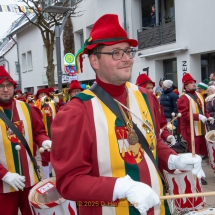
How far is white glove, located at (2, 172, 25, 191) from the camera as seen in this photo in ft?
9.64

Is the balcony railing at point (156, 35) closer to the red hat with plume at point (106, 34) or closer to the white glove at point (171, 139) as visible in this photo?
the white glove at point (171, 139)

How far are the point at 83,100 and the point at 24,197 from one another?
1.77m

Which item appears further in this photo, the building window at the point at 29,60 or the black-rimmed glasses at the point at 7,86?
the building window at the point at 29,60

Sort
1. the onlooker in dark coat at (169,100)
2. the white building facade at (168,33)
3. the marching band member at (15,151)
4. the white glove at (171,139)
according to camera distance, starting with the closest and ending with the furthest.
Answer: the marching band member at (15,151)
the white glove at (171,139)
the onlooker in dark coat at (169,100)
the white building facade at (168,33)

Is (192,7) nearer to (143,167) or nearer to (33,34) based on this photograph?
(143,167)

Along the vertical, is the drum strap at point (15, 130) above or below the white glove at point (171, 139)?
above

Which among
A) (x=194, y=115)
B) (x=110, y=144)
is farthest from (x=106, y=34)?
(x=194, y=115)

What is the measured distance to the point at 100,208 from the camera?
1.86 m

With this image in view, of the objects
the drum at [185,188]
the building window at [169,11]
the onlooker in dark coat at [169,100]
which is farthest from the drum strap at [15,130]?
the building window at [169,11]

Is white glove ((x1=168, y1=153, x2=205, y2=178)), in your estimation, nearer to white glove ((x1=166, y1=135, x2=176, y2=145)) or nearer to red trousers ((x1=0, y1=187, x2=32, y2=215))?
red trousers ((x1=0, y1=187, x2=32, y2=215))

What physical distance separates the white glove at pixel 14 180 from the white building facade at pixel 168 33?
8.79m

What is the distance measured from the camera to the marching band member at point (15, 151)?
3.05m

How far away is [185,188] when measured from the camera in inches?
135

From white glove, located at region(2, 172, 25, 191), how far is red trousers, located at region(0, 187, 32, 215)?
209 mm
